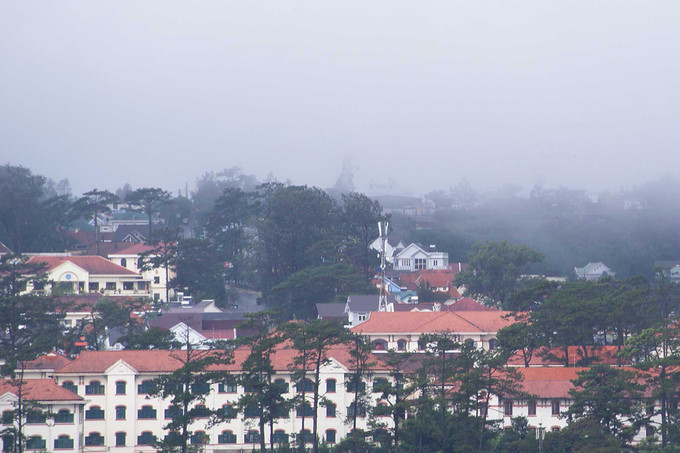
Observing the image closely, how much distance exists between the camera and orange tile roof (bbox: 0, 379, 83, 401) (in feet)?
139

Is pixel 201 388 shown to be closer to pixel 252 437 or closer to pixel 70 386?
pixel 252 437

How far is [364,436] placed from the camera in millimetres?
38969

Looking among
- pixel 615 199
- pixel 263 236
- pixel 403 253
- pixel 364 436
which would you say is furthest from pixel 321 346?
pixel 615 199

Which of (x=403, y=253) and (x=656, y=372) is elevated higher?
(x=403, y=253)

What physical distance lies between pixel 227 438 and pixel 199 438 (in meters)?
1.23

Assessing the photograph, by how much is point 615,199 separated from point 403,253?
51.9m

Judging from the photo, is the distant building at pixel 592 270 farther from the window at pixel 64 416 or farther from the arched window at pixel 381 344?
the window at pixel 64 416

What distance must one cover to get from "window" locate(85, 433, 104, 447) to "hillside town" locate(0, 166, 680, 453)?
49 mm

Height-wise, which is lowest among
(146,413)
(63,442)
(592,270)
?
(63,442)

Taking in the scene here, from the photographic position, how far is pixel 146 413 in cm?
4500

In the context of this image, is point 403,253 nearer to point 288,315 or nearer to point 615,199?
point 288,315

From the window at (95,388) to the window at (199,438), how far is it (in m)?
4.65

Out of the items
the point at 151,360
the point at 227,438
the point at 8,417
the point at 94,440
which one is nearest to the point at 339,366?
the point at 227,438

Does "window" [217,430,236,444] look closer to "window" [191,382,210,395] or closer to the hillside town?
the hillside town
